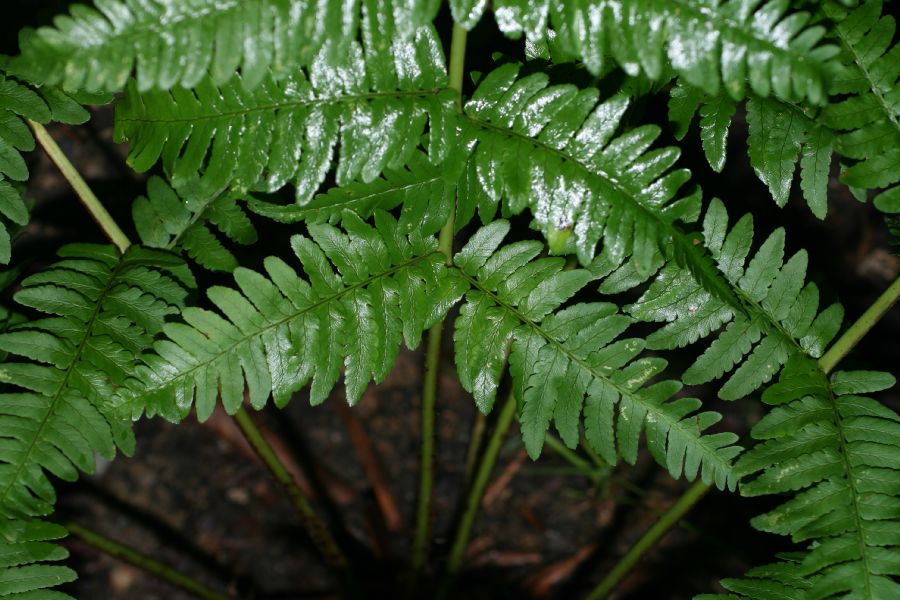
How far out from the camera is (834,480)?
1.70 meters

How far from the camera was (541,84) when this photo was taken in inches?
64.4

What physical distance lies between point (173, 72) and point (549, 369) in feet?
3.19

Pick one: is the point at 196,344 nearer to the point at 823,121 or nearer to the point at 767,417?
the point at 767,417

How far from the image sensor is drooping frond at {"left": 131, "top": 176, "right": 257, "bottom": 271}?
6.61 feet

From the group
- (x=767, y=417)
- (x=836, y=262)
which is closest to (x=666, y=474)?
(x=836, y=262)

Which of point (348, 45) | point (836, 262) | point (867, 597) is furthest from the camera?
point (836, 262)

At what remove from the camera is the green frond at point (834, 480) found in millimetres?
1627

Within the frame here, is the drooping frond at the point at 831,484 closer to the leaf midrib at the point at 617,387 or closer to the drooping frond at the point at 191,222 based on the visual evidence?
the leaf midrib at the point at 617,387

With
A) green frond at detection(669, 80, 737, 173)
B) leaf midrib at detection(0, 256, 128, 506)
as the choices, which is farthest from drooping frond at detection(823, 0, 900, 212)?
leaf midrib at detection(0, 256, 128, 506)

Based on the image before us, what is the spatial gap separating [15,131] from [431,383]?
1.18 meters

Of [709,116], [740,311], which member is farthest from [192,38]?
[740,311]

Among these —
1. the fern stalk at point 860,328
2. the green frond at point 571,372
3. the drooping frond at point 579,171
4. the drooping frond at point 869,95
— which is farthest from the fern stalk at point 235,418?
the drooping frond at point 869,95

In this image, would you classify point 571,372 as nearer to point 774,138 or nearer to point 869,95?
Answer: point 774,138

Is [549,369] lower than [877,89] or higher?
lower
